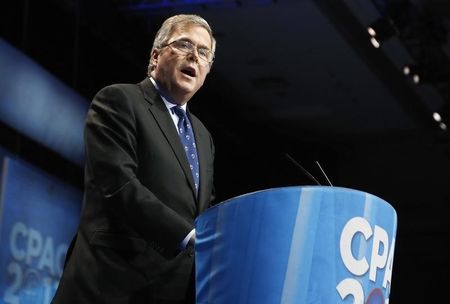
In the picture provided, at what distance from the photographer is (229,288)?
1719 mm

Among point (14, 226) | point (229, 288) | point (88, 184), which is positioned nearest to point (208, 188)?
point (88, 184)

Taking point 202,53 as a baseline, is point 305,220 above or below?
below

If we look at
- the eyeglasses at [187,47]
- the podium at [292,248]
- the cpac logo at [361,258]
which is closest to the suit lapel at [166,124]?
the eyeglasses at [187,47]

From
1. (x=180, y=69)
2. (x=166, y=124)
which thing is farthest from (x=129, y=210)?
(x=180, y=69)

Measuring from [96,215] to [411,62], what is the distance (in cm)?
623

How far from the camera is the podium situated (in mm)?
1693

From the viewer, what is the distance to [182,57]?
7.07 feet

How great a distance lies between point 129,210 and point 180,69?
1.40 feet

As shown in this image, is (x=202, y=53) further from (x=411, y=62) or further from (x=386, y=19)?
(x=411, y=62)

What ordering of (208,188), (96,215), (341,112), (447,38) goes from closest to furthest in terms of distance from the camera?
1. (96,215)
2. (208,188)
3. (447,38)
4. (341,112)

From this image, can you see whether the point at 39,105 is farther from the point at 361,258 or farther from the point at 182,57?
the point at 361,258

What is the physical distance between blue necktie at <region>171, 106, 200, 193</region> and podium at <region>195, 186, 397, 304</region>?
1.07 feet

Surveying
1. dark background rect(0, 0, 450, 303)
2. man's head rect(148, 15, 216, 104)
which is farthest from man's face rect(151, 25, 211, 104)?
dark background rect(0, 0, 450, 303)

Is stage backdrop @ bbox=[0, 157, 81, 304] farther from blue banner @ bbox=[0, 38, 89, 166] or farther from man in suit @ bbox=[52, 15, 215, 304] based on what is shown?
man in suit @ bbox=[52, 15, 215, 304]
